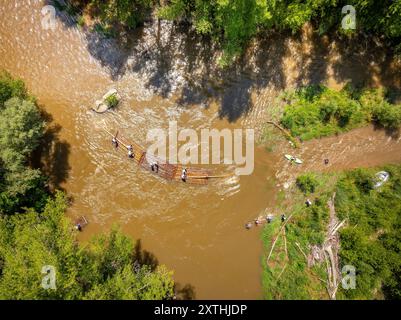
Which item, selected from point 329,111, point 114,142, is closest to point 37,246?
point 114,142

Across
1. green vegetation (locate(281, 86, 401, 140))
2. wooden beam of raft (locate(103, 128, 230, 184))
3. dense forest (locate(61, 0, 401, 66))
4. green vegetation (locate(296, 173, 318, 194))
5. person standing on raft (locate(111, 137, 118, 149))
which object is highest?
dense forest (locate(61, 0, 401, 66))

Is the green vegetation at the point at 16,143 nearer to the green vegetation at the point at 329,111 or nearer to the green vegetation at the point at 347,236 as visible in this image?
the green vegetation at the point at 347,236

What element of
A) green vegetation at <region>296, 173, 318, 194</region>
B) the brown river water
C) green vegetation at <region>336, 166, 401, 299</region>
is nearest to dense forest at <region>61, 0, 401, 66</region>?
the brown river water

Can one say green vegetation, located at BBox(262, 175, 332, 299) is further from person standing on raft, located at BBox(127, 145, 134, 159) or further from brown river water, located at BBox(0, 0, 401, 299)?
person standing on raft, located at BBox(127, 145, 134, 159)

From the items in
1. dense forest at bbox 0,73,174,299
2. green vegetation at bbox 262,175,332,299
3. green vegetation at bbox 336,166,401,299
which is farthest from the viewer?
green vegetation at bbox 262,175,332,299

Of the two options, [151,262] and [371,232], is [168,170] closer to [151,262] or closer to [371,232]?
[151,262]

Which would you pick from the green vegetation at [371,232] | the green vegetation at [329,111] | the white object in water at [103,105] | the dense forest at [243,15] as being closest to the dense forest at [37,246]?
the white object in water at [103,105]
